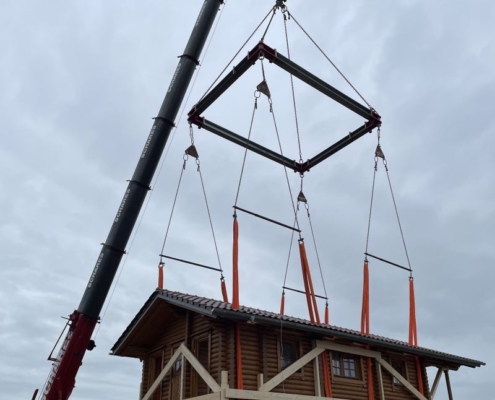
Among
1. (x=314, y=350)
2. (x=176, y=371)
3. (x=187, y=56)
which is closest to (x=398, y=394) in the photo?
(x=314, y=350)

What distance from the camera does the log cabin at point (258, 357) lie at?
14.3 m

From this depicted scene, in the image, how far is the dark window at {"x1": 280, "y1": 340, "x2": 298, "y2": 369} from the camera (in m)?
15.5

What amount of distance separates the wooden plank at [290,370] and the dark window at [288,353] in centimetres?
53

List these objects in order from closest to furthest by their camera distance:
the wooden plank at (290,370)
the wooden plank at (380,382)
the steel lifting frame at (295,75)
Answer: the wooden plank at (290,370) < the steel lifting frame at (295,75) < the wooden plank at (380,382)

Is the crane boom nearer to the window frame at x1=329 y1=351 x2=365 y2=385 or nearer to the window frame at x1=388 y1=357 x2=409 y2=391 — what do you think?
the window frame at x1=329 y1=351 x2=365 y2=385

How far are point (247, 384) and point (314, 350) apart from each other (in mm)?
2443

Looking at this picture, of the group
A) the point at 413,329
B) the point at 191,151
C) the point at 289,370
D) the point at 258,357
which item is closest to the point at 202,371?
the point at 258,357

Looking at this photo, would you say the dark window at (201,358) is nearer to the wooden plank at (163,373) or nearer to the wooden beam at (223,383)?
the wooden plank at (163,373)

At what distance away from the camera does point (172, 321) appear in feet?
58.2

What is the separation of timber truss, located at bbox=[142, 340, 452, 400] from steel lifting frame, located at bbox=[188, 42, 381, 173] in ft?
23.0

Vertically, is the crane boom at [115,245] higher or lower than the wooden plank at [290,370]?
higher

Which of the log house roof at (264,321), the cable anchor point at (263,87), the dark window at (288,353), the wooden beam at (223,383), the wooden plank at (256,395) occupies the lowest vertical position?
the wooden plank at (256,395)

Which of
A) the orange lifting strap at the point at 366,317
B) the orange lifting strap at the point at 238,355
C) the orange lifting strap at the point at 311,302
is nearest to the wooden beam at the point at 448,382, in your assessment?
the orange lifting strap at the point at 366,317

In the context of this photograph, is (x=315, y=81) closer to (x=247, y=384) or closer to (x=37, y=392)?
(x=247, y=384)
